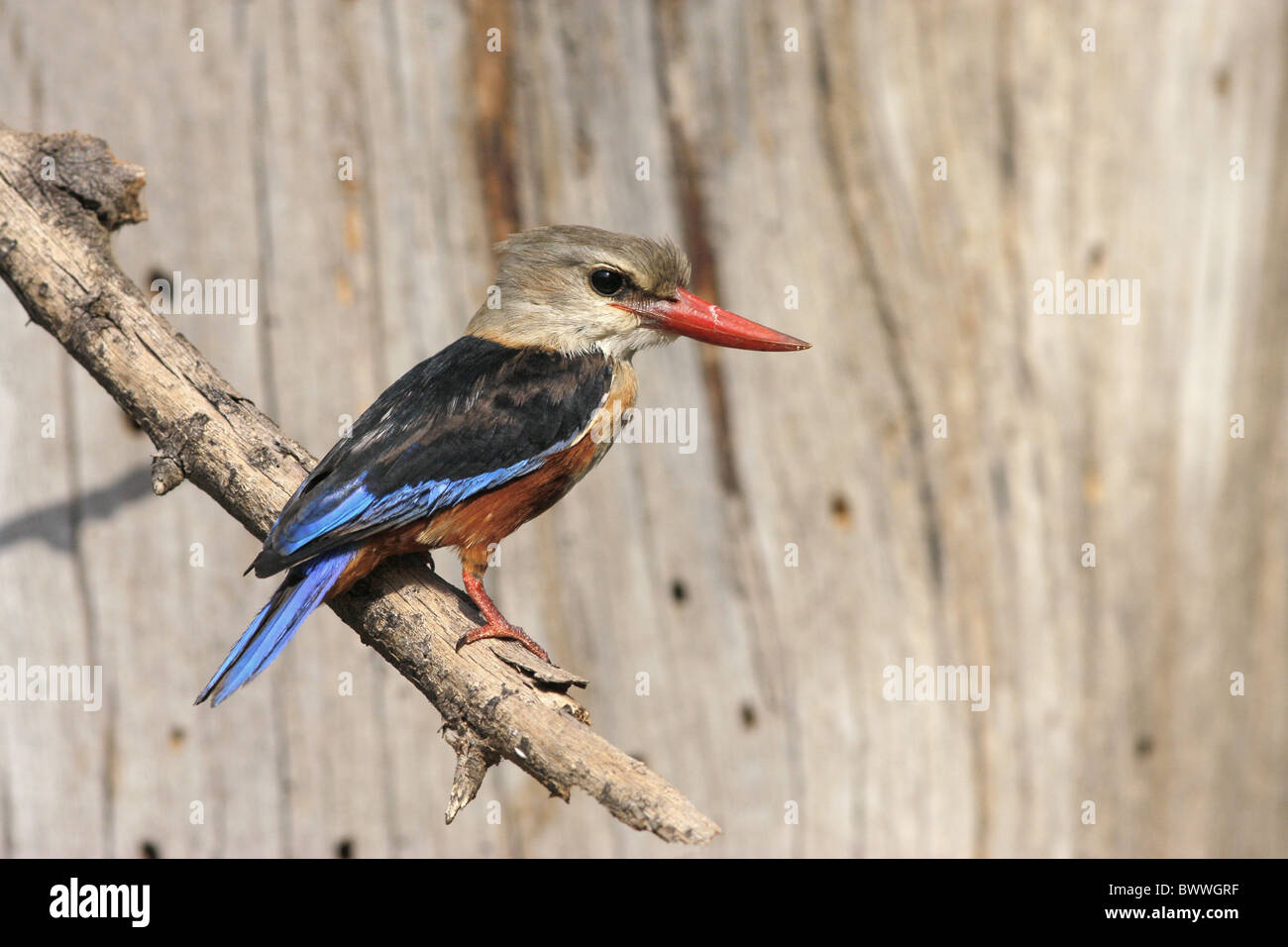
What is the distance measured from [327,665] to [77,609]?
0.72 m

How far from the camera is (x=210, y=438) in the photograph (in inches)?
93.6

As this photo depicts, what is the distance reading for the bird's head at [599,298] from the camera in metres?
2.85

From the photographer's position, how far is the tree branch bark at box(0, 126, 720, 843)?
6.84 ft

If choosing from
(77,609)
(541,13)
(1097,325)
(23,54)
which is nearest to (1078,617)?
(1097,325)

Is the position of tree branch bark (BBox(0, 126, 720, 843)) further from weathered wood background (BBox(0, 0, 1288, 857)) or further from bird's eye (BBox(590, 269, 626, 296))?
weathered wood background (BBox(0, 0, 1288, 857))

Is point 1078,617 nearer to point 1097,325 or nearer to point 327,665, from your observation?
point 1097,325

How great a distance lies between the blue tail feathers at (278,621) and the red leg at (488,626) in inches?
11.0

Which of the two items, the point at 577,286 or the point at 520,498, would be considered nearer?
the point at 520,498

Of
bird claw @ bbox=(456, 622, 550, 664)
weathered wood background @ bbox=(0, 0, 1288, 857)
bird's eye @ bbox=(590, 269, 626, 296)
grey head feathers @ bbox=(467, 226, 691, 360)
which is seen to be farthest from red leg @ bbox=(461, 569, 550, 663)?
weathered wood background @ bbox=(0, 0, 1288, 857)

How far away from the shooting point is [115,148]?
3414 millimetres

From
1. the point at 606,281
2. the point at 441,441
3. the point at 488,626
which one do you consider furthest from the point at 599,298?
the point at 488,626

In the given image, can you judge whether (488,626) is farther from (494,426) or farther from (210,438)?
(210,438)

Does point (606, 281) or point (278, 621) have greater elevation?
point (606, 281)

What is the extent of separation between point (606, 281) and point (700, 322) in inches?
9.3
